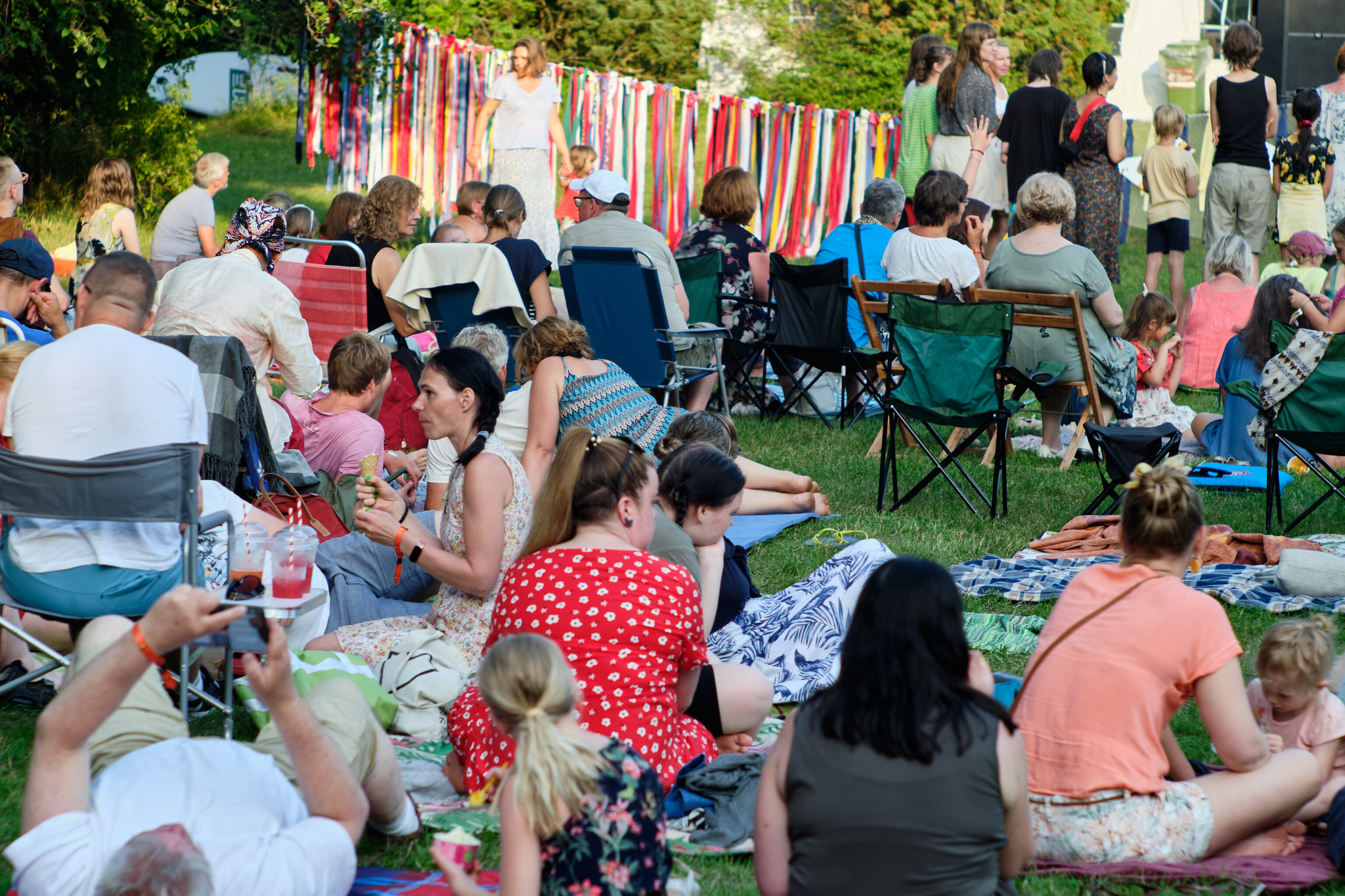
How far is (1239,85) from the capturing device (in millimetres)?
10148

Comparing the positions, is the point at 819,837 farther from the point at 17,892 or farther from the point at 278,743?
the point at 17,892

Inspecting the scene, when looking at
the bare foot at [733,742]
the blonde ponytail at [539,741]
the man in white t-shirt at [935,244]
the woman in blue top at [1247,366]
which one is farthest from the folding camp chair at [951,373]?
the blonde ponytail at [539,741]

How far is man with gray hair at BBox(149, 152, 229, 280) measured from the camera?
8.96m

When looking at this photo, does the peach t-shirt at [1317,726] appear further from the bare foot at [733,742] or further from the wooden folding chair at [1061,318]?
the wooden folding chair at [1061,318]

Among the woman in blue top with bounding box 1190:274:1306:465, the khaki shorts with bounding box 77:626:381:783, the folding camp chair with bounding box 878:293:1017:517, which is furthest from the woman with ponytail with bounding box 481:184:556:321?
the khaki shorts with bounding box 77:626:381:783

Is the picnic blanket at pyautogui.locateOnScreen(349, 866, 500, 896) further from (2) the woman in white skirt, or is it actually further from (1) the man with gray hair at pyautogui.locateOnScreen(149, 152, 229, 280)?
(2) the woman in white skirt

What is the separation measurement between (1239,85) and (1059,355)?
4.73 meters

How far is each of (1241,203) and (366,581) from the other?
27.4 feet

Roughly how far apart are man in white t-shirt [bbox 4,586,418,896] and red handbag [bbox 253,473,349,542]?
1997 mm

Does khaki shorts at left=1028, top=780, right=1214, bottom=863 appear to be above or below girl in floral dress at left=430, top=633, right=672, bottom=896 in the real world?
below

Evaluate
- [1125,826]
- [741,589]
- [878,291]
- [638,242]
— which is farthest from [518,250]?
[1125,826]

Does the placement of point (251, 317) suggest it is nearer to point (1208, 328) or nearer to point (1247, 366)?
point (1247, 366)

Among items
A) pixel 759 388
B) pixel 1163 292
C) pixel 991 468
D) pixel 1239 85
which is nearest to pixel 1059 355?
pixel 991 468

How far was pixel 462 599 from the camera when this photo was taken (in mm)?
4039
